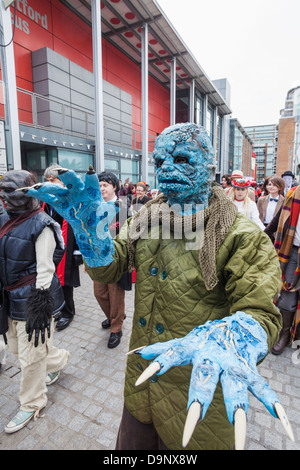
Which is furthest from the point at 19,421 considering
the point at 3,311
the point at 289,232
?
the point at 289,232

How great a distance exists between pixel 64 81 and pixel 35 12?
2374 mm

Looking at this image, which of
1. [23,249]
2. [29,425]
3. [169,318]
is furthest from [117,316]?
[169,318]

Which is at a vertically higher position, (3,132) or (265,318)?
(3,132)

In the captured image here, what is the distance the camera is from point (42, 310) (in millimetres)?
2137

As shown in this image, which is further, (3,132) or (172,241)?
(3,132)

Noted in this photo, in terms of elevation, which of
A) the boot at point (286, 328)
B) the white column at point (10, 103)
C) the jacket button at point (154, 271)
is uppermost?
the white column at point (10, 103)

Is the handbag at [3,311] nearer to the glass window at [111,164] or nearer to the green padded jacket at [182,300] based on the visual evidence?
the green padded jacket at [182,300]

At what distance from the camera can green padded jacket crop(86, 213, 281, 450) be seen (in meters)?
1.04

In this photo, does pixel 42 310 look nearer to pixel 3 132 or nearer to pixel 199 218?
pixel 199 218

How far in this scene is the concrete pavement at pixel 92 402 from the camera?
212 cm

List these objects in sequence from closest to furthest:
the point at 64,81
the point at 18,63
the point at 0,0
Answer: the point at 0,0 → the point at 18,63 → the point at 64,81

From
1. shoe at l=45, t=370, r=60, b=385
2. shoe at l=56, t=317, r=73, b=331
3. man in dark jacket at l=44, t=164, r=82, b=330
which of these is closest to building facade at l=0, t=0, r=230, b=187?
man in dark jacket at l=44, t=164, r=82, b=330

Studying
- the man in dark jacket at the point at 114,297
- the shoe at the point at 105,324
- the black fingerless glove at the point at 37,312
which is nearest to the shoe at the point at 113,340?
the man in dark jacket at the point at 114,297

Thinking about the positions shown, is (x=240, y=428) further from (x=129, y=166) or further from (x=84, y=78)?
(x=84, y=78)
